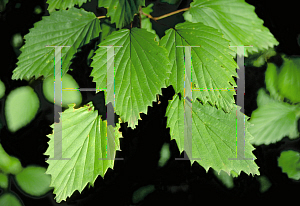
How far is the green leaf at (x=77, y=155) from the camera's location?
0.53 meters

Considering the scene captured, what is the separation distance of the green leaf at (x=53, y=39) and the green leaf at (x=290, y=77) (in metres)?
0.65

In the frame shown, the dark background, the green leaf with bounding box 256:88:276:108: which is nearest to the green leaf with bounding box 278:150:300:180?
the dark background

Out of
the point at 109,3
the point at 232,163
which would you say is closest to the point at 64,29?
the point at 109,3

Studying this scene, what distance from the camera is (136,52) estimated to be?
18.3 inches

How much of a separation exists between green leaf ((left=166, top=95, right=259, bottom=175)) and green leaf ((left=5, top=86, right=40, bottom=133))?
47cm

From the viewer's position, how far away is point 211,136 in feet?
1.85

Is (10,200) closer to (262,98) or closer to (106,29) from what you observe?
(106,29)

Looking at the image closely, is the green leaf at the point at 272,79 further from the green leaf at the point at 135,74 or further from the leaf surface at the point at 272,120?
the green leaf at the point at 135,74

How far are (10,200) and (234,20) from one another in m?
0.95

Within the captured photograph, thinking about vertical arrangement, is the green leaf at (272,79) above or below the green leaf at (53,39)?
below

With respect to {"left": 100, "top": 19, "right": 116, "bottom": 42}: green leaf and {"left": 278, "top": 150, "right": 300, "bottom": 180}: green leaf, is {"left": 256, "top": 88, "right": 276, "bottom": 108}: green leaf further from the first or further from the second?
{"left": 100, "top": 19, "right": 116, "bottom": 42}: green leaf

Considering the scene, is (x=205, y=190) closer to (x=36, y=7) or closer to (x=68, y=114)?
(x=68, y=114)

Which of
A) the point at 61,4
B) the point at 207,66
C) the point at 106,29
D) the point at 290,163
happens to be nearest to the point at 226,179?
the point at 290,163

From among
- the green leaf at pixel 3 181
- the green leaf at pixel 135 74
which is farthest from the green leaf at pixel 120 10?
the green leaf at pixel 3 181
